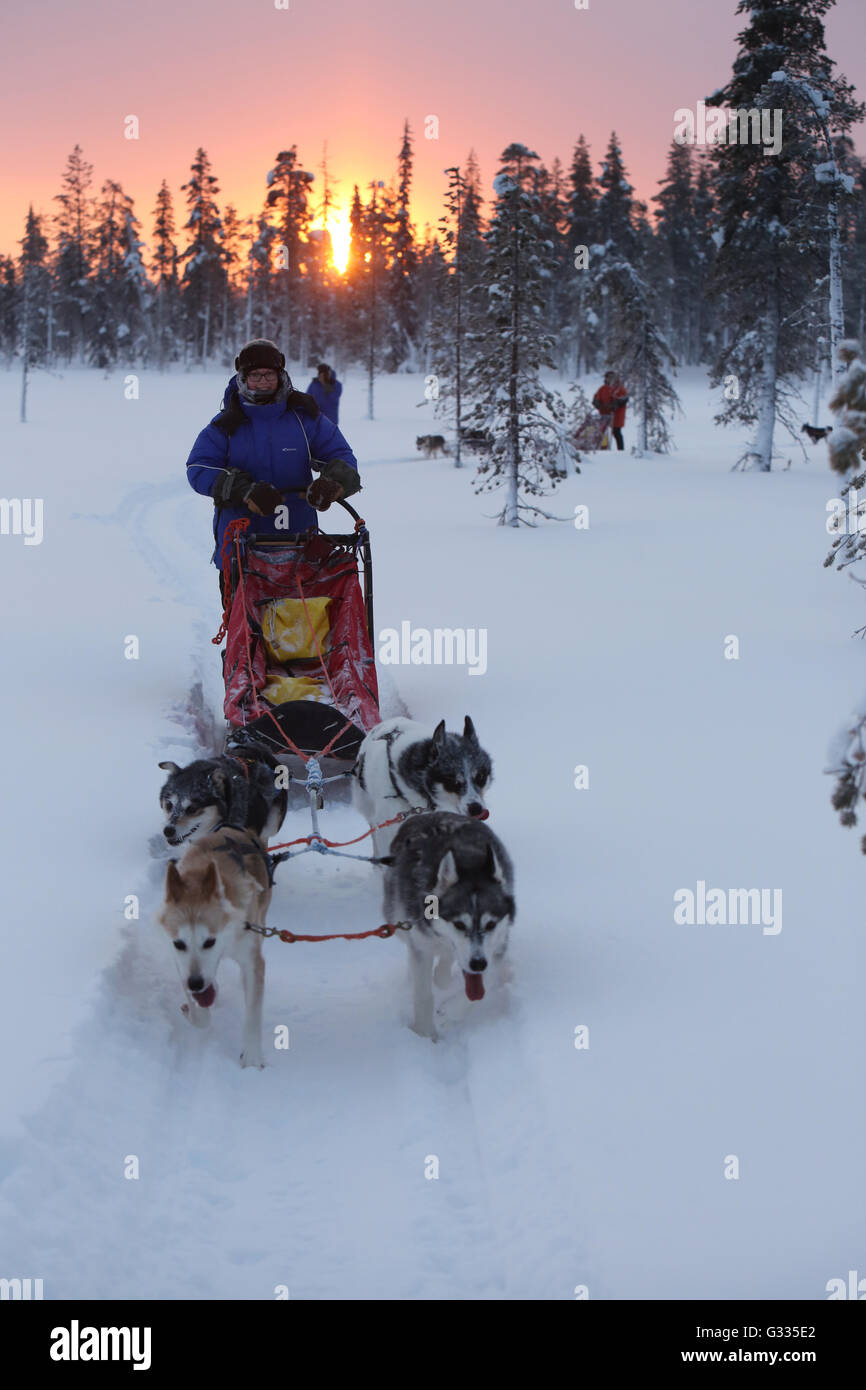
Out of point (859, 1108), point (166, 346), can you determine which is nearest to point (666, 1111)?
point (859, 1108)

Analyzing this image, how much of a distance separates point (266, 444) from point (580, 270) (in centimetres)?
4774

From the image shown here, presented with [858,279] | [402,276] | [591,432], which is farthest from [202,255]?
[591,432]

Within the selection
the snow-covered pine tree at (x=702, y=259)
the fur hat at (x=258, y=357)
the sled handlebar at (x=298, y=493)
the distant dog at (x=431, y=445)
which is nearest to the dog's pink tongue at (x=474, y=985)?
the sled handlebar at (x=298, y=493)

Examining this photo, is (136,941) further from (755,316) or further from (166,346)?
(166,346)

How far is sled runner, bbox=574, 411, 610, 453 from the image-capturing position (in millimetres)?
25641

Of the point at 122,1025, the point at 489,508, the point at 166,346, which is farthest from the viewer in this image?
the point at 166,346

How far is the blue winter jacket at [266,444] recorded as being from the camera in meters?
6.63

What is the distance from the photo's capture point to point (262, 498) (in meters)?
6.23

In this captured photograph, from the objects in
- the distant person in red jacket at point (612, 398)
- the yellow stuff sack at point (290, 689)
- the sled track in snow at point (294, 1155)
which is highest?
the distant person in red jacket at point (612, 398)

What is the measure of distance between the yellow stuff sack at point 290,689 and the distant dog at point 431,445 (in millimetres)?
21535

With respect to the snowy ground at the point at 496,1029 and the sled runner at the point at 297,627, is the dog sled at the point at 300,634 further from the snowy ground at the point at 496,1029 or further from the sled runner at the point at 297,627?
the snowy ground at the point at 496,1029

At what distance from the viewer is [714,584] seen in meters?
11.9

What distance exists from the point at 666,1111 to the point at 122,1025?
79.7 inches

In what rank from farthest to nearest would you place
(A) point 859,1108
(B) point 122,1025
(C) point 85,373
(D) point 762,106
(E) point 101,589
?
(C) point 85,373
(D) point 762,106
(E) point 101,589
(B) point 122,1025
(A) point 859,1108
